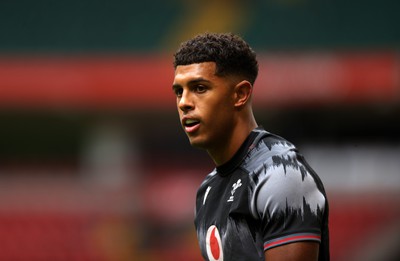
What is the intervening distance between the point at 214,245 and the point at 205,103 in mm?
487

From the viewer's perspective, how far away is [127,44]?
1473 centimetres

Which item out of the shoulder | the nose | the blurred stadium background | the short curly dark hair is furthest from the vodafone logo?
the blurred stadium background

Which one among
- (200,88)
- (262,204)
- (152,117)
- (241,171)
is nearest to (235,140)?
(241,171)

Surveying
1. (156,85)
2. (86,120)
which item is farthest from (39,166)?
(156,85)

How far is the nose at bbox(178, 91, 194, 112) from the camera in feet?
8.96

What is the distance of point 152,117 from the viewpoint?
1355cm

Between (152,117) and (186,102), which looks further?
(152,117)

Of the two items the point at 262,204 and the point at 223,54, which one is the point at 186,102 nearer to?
the point at 223,54

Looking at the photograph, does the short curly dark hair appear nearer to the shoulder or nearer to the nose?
the nose

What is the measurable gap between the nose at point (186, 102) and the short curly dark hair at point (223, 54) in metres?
0.11

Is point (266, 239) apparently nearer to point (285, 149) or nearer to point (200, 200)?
point (285, 149)

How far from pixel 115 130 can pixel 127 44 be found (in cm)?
181

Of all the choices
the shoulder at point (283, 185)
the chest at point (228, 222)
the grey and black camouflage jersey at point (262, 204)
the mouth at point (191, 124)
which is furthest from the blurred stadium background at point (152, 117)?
the shoulder at point (283, 185)

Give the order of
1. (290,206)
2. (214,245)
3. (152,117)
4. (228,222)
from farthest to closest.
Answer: (152,117) < (214,245) < (228,222) < (290,206)
